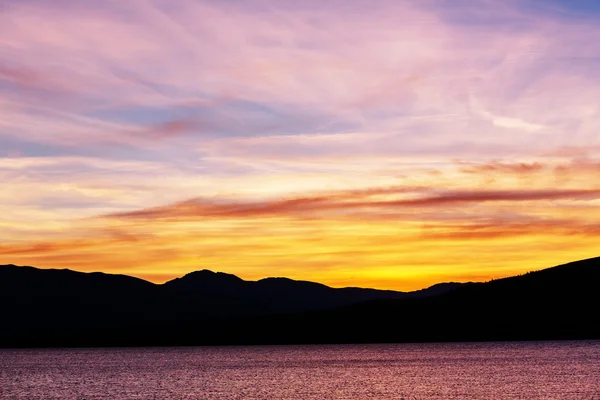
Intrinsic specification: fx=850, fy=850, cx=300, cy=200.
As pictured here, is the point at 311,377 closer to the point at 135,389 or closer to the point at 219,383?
the point at 219,383

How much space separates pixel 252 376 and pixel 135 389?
1284 inches

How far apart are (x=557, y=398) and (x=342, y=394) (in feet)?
92.0

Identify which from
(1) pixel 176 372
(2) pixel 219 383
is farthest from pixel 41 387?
(1) pixel 176 372

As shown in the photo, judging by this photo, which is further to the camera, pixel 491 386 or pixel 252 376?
pixel 252 376

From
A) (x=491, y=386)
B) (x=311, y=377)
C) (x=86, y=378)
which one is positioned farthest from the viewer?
(x=86, y=378)

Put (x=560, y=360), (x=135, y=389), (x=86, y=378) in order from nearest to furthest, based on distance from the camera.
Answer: (x=135, y=389) < (x=86, y=378) < (x=560, y=360)

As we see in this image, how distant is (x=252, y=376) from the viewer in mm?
159125

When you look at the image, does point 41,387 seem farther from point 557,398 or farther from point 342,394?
point 557,398

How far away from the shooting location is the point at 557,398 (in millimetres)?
101875

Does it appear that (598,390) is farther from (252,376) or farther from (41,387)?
(41,387)

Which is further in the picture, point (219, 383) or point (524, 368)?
point (524, 368)

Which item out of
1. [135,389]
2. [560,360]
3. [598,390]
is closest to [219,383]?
[135,389]

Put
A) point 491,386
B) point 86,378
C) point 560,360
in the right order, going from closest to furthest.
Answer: point 491,386, point 86,378, point 560,360

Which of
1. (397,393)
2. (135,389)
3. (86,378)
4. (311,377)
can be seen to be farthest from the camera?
(86,378)
